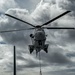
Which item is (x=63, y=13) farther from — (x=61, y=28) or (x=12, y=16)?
(x=12, y=16)

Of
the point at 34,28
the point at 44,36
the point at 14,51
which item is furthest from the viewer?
the point at 14,51

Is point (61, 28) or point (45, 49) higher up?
point (61, 28)

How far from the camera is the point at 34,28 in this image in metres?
86.9

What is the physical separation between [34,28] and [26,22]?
323 centimetres

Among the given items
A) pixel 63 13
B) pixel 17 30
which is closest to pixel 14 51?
pixel 17 30

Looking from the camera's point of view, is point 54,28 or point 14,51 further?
point 14,51

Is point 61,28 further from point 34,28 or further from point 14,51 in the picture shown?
point 14,51

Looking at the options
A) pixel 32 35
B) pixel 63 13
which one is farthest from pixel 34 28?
pixel 63 13

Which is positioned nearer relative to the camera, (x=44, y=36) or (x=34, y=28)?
(x=44, y=36)

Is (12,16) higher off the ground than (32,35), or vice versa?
(12,16)

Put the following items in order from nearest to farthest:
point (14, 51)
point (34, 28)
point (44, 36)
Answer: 1. point (44, 36)
2. point (34, 28)
3. point (14, 51)

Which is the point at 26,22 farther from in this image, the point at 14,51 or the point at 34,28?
the point at 14,51

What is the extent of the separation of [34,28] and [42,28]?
320cm

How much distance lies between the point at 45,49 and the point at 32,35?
5.25 metres
